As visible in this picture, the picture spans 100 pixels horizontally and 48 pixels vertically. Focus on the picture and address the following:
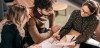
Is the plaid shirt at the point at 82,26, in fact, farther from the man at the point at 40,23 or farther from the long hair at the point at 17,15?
the long hair at the point at 17,15

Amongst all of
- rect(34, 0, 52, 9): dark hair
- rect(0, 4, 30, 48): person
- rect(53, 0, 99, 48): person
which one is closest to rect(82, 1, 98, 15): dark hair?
rect(53, 0, 99, 48): person

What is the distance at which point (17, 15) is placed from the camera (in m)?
2.35

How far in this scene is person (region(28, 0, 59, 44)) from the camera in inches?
96.0

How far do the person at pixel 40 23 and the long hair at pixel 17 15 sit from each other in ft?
0.34

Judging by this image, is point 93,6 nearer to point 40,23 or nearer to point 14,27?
point 40,23

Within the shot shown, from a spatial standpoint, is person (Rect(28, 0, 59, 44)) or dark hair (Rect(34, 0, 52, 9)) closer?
person (Rect(28, 0, 59, 44))

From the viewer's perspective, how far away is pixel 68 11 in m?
4.71

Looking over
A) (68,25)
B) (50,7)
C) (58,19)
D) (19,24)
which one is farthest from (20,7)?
(58,19)

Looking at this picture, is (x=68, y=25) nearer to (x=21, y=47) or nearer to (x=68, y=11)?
(x=21, y=47)

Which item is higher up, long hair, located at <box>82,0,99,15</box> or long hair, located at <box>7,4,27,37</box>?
long hair, located at <box>82,0,99,15</box>

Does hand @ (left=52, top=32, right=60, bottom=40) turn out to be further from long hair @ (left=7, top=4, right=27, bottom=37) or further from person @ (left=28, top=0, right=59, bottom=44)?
long hair @ (left=7, top=4, right=27, bottom=37)

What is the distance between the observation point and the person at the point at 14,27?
2.27 metres

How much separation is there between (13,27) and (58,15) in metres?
2.32

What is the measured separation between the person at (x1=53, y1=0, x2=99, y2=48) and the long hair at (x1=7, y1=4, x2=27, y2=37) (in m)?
0.43
